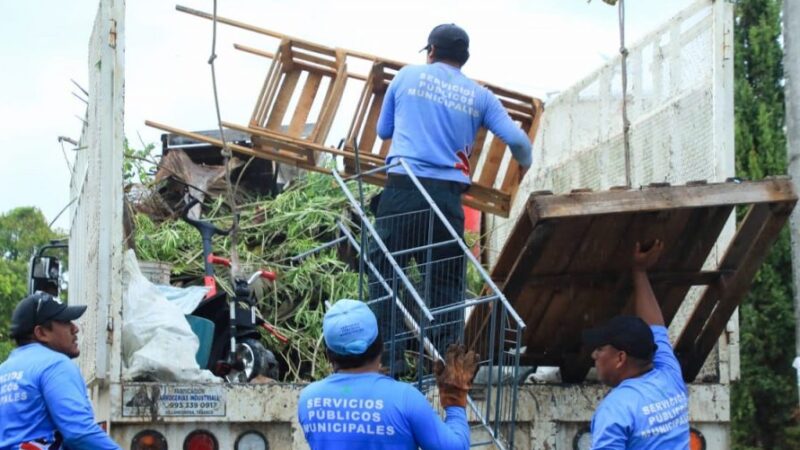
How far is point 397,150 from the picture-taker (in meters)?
5.49

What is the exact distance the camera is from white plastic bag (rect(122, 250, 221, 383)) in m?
5.02

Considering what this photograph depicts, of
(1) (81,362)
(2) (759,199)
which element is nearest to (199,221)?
(1) (81,362)

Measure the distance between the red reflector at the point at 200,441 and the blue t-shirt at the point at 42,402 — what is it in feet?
1.64

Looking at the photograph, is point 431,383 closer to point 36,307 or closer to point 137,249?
point 36,307

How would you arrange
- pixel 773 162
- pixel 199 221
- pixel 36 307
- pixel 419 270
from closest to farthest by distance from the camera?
pixel 36 307
pixel 419 270
pixel 199 221
pixel 773 162

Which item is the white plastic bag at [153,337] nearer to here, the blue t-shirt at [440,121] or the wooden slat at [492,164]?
the blue t-shirt at [440,121]

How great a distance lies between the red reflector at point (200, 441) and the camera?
4859 millimetres

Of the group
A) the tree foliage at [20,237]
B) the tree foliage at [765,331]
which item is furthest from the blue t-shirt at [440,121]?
the tree foliage at [20,237]

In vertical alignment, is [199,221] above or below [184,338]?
above

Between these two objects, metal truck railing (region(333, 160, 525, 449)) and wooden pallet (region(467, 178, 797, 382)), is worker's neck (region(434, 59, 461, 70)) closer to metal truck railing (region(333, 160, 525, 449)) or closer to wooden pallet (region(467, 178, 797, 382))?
metal truck railing (region(333, 160, 525, 449))

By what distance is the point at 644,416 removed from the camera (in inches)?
166

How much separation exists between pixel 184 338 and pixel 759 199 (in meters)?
2.08

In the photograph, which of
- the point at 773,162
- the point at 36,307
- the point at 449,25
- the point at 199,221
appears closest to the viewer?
the point at 36,307

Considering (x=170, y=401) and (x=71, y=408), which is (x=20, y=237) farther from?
(x=71, y=408)
